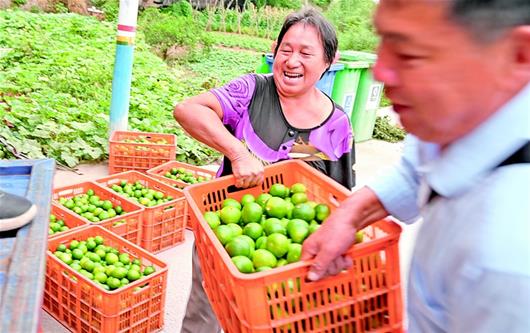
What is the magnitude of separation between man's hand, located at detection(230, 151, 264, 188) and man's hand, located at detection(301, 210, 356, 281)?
0.58m

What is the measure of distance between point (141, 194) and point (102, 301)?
1.51 meters

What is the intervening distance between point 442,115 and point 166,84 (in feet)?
27.3

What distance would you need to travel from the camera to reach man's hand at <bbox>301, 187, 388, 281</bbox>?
4.53 feet

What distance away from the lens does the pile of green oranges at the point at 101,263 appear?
3.10 m

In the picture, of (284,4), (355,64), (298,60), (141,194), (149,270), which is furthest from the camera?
(284,4)

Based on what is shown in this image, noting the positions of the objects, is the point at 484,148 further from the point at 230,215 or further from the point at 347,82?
the point at 347,82

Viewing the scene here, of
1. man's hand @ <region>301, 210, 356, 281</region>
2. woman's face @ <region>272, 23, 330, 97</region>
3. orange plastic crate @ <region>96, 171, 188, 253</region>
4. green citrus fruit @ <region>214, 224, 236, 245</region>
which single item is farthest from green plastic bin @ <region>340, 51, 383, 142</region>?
man's hand @ <region>301, 210, 356, 281</region>

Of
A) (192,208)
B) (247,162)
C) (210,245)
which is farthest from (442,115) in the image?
(247,162)

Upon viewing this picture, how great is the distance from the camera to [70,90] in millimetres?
7633

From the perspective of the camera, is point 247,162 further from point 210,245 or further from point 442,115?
point 442,115

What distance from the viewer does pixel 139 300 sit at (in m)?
3.08

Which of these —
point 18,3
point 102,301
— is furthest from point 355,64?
point 18,3

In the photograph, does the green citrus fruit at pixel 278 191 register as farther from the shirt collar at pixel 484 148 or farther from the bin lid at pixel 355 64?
the bin lid at pixel 355 64

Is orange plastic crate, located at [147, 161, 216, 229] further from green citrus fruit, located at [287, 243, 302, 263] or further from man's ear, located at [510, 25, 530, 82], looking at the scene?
man's ear, located at [510, 25, 530, 82]
